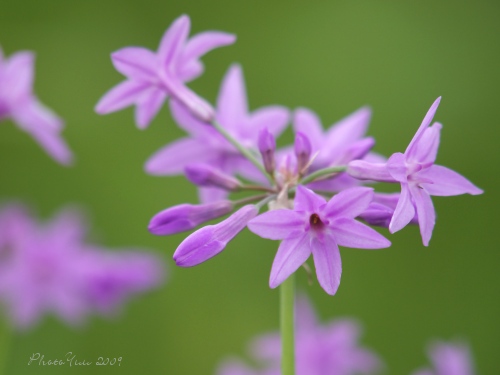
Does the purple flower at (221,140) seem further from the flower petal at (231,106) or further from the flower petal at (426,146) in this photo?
the flower petal at (426,146)

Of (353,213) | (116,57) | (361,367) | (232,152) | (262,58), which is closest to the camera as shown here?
(353,213)

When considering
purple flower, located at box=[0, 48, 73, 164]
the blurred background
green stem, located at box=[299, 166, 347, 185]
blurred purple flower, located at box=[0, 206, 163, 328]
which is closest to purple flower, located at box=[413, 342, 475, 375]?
green stem, located at box=[299, 166, 347, 185]

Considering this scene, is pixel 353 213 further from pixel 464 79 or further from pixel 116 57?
pixel 464 79

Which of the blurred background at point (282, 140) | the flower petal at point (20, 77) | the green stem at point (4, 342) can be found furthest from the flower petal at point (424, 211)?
the blurred background at point (282, 140)

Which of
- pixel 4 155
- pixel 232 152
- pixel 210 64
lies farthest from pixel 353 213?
pixel 210 64

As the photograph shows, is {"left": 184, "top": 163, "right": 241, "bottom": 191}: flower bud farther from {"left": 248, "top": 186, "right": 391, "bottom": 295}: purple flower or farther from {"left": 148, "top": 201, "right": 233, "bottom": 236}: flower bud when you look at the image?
{"left": 248, "top": 186, "right": 391, "bottom": 295}: purple flower

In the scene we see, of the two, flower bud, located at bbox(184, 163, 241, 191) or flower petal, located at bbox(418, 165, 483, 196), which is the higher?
flower bud, located at bbox(184, 163, 241, 191)

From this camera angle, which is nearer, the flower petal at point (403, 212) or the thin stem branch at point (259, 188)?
the flower petal at point (403, 212)
